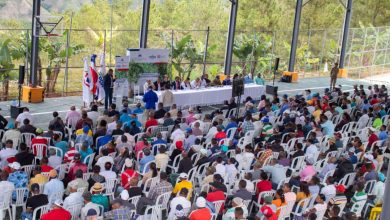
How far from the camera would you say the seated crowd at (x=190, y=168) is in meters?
8.67

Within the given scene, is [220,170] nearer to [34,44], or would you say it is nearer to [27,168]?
[27,168]

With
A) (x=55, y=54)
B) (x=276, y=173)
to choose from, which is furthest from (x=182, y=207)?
(x=55, y=54)

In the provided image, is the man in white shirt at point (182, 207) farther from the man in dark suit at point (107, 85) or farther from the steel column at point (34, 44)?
the steel column at point (34, 44)

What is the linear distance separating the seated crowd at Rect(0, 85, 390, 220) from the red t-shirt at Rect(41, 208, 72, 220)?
1 centimetres

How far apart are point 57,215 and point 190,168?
355 centimetres

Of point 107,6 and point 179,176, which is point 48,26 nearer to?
point 179,176

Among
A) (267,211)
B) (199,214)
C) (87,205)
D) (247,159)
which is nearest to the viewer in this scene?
(199,214)

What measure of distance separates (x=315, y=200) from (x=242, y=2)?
31.9 metres

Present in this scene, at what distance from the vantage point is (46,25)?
1780cm

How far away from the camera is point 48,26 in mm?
17875

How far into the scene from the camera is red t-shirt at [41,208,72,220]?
7.55 m

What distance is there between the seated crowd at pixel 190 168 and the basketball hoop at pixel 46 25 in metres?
4.04

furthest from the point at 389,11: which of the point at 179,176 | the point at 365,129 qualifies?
the point at 179,176

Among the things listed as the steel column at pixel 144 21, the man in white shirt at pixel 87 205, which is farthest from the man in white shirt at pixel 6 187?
the steel column at pixel 144 21
